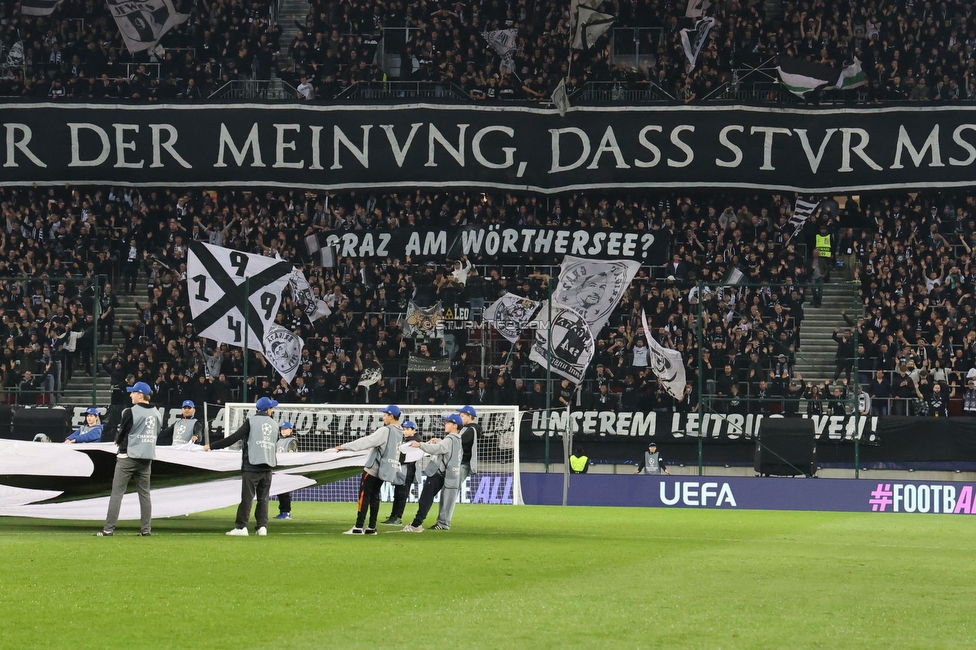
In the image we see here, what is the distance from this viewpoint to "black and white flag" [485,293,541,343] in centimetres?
2989

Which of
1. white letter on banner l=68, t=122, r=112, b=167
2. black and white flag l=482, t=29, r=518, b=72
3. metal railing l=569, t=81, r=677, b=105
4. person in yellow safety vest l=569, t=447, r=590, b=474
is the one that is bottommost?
person in yellow safety vest l=569, t=447, r=590, b=474

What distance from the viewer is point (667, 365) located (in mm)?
30875

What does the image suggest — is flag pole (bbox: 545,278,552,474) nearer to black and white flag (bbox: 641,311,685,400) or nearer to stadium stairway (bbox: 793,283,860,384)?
black and white flag (bbox: 641,311,685,400)

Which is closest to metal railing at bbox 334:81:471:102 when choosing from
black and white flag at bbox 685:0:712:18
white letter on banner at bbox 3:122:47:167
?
black and white flag at bbox 685:0:712:18

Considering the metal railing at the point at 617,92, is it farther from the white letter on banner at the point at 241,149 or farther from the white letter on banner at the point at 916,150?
the white letter on banner at the point at 241,149

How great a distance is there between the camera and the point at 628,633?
10055 mm

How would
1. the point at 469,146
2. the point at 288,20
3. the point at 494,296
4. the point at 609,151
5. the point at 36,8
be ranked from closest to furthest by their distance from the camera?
the point at 494,296 → the point at 609,151 → the point at 469,146 → the point at 36,8 → the point at 288,20

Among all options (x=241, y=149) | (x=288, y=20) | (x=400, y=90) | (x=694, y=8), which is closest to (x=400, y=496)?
(x=241, y=149)

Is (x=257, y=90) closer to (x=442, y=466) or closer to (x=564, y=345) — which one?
(x=564, y=345)

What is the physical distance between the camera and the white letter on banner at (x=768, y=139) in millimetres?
37906

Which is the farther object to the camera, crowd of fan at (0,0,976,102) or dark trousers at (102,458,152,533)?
crowd of fan at (0,0,976,102)

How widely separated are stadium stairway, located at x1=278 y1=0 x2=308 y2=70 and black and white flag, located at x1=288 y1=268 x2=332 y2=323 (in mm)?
11474

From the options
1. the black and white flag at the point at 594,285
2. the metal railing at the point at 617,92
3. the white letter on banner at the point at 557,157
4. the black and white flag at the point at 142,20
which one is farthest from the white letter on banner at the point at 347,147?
the black and white flag at the point at 594,285

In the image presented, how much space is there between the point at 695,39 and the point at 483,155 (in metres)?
7.30
